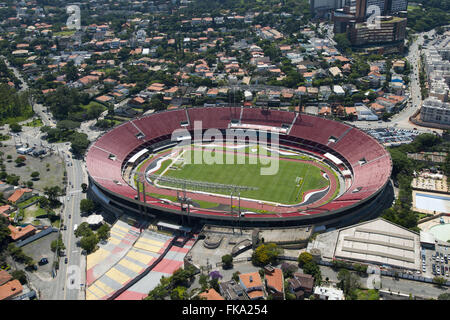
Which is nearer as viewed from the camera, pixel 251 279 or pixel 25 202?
pixel 251 279

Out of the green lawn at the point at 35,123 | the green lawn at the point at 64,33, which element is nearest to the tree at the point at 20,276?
the green lawn at the point at 35,123

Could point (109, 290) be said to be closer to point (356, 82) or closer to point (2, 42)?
point (356, 82)

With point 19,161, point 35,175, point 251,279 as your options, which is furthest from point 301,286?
point 19,161

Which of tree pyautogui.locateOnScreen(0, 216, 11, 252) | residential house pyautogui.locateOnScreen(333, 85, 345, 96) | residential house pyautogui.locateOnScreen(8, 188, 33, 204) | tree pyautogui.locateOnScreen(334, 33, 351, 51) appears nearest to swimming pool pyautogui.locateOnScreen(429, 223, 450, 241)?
residential house pyautogui.locateOnScreen(333, 85, 345, 96)

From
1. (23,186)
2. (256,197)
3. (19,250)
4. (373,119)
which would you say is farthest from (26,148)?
(373,119)

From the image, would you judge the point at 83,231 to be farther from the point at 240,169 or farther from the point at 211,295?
the point at 240,169

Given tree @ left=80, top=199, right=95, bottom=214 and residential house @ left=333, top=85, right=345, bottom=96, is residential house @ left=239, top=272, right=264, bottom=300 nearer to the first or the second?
tree @ left=80, top=199, right=95, bottom=214
